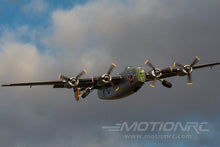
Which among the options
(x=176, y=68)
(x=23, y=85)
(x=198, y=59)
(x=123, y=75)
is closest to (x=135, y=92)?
(x=123, y=75)

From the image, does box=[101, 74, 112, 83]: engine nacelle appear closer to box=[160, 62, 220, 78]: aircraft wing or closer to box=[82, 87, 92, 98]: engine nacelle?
box=[82, 87, 92, 98]: engine nacelle

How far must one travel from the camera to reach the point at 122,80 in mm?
48656

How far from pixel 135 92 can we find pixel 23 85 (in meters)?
16.5

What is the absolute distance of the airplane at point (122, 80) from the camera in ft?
152

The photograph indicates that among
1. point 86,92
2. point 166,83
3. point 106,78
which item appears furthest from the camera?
point 166,83

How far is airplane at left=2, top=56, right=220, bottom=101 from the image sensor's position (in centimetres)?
4622

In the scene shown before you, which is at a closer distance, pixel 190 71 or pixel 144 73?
pixel 144 73

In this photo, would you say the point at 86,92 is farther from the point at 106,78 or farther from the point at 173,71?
the point at 173,71

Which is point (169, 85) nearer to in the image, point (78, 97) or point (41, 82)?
point (78, 97)

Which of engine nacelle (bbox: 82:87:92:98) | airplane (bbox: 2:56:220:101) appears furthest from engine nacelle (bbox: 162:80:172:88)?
engine nacelle (bbox: 82:87:92:98)

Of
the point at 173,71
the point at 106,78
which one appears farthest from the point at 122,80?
the point at 173,71

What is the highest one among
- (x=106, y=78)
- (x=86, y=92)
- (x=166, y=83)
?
(x=106, y=78)

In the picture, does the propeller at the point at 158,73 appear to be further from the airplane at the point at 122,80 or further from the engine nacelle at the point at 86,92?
the engine nacelle at the point at 86,92

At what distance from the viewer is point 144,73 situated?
46.5 metres
